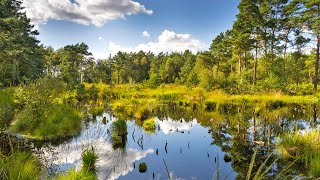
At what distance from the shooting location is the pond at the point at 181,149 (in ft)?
27.8

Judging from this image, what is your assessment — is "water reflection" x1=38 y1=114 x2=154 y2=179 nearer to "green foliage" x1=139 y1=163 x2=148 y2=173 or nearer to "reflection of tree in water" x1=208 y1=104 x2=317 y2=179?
"green foliage" x1=139 y1=163 x2=148 y2=173

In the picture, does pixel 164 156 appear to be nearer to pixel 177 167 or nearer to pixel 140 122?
pixel 177 167

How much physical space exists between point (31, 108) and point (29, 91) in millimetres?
970

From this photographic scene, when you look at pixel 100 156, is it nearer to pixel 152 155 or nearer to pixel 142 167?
pixel 142 167

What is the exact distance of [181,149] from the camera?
36.5 ft

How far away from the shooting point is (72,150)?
34.9 ft

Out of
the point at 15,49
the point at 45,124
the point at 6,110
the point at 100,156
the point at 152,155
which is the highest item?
the point at 15,49

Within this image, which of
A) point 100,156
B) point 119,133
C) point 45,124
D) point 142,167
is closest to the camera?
point 142,167

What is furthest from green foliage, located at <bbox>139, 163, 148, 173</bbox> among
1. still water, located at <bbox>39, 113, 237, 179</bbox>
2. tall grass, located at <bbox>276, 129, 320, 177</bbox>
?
tall grass, located at <bbox>276, 129, 320, 177</bbox>

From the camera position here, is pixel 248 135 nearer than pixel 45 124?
Yes

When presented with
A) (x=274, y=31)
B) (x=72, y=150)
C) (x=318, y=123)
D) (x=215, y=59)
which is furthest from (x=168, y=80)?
(x=72, y=150)

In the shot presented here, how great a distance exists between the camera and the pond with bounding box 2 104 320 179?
27.8 ft

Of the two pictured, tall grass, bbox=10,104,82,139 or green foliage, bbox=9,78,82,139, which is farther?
green foliage, bbox=9,78,82,139

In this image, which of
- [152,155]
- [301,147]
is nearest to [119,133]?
[152,155]
